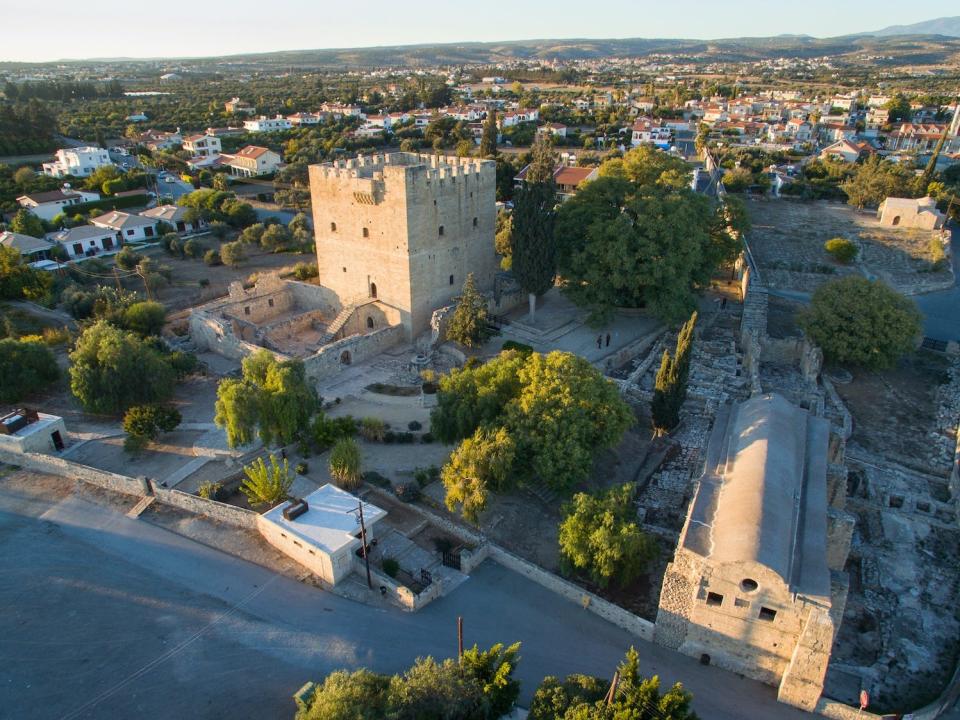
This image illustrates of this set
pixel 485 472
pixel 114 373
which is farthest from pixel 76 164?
pixel 485 472

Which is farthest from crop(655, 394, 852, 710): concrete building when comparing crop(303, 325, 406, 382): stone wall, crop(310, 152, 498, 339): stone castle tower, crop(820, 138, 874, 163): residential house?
crop(820, 138, 874, 163): residential house

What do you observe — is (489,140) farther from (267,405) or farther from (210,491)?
(210,491)

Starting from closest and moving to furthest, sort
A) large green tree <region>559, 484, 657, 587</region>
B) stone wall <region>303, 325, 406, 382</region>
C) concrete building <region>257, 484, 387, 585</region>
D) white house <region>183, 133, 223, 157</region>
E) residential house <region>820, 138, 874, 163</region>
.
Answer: large green tree <region>559, 484, 657, 587</region> < concrete building <region>257, 484, 387, 585</region> < stone wall <region>303, 325, 406, 382</region> < residential house <region>820, 138, 874, 163</region> < white house <region>183, 133, 223, 157</region>

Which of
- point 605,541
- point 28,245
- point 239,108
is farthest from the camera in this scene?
point 239,108

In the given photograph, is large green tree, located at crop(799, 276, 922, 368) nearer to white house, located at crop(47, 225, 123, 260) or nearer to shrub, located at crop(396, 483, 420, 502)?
shrub, located at crop(396, 483, 420, 502)

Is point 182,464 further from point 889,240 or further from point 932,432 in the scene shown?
point 889,240

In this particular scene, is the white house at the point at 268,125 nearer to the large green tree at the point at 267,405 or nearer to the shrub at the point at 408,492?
the large green tree at the point at 267,405
